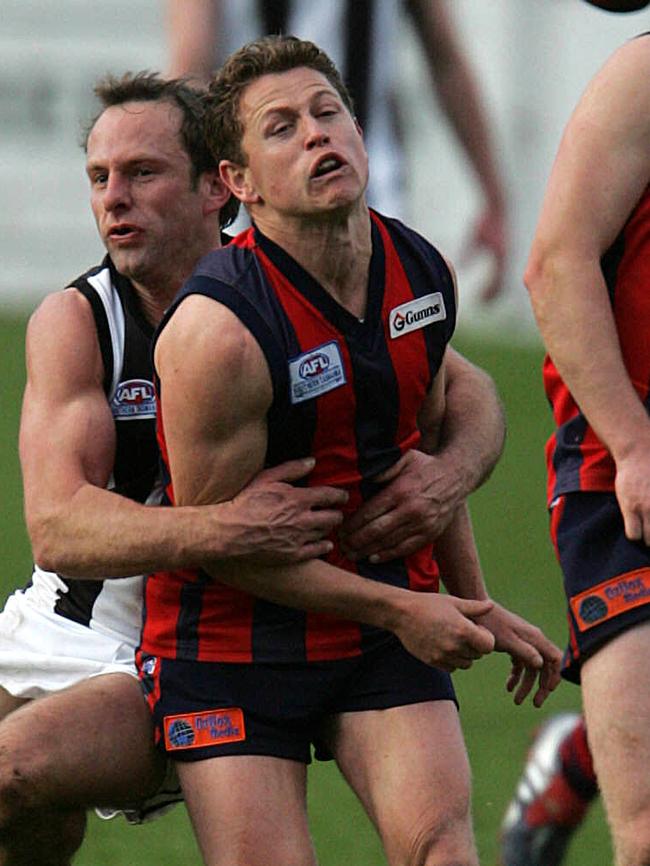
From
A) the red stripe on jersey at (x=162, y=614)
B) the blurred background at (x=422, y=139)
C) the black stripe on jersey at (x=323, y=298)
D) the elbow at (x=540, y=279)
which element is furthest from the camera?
the blurred background at (x=422, y=139)

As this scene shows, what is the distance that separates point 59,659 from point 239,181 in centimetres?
120

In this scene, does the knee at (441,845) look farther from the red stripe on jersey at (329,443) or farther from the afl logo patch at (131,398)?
the afl logo patch at (131,398)

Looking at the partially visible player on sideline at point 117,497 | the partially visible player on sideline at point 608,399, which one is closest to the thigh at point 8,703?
the partially visible player on sideline at point 117,497

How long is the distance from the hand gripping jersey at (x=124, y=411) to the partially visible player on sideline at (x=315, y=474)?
232 mm

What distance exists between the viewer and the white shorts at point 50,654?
4.80 metres

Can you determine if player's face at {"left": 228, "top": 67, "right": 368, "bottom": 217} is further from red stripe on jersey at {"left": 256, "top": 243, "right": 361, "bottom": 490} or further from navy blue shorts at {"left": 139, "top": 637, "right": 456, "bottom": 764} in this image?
navy blue shorts at {"left": 139, "top": 637, "right": 456, "bottom": 764}

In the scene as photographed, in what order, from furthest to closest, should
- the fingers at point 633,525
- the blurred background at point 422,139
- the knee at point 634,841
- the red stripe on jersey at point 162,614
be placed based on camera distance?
the blurred background at point 422,139, the red stripe on jersey at point 162,614, the fingers at point 633,525, the knee at point 634,841

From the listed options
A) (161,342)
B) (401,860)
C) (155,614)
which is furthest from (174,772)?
(161,342)

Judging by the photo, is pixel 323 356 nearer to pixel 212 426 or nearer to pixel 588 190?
pixel 212 426

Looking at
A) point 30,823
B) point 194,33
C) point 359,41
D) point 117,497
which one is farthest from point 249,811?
point 359,41

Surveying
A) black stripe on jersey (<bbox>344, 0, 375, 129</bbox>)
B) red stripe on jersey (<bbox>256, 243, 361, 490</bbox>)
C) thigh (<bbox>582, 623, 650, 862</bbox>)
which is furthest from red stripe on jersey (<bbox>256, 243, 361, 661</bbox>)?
black stripe on jersey (<bbox>344, 0, 375, 129</bbox>)

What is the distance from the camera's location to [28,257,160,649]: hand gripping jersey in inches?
182

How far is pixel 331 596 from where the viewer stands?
4.28m

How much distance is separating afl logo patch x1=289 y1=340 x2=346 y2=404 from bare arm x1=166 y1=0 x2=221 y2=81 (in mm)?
2415
